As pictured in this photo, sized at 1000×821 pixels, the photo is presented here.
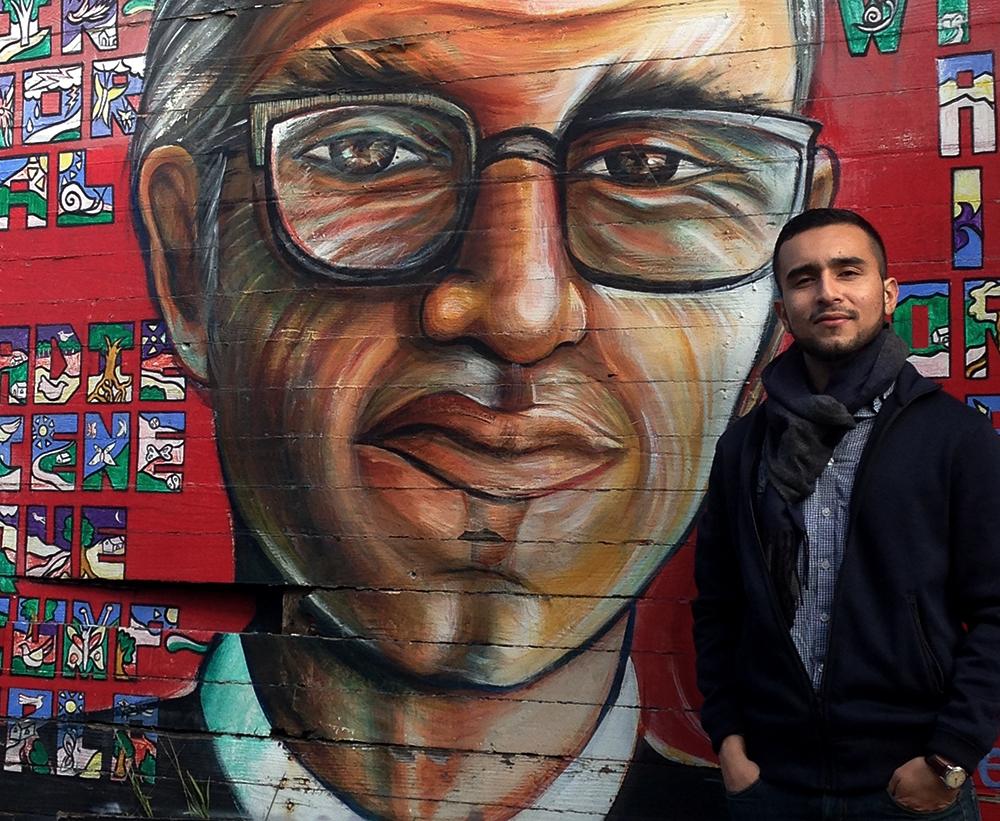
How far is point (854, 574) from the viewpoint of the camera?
2193mm

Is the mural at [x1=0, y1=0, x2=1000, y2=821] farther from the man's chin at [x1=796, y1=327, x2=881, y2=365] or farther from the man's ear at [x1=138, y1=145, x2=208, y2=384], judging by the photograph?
the man's chin at [x1=796, y1=327, x2=881, y2=365]

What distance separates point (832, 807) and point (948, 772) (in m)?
0.24

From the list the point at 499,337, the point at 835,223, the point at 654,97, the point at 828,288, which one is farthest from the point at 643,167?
the point at 828,288

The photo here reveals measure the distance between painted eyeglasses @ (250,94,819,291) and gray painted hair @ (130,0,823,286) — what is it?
0.44 feet

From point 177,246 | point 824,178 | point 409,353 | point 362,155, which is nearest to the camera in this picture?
point 824,178

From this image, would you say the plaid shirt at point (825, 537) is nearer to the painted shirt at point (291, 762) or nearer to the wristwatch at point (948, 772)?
the wristwatch at point (948, 772)

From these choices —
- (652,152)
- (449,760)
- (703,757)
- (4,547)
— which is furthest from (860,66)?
(4,547)

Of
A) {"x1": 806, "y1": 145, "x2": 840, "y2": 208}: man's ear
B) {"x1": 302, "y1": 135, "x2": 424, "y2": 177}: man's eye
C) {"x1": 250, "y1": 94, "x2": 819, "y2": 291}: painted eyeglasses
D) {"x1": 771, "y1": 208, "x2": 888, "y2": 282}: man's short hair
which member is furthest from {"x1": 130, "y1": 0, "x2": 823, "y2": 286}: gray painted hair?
{"x1": 771, "y1": 208, "x2": 888, "y2": 282}: man's short hair

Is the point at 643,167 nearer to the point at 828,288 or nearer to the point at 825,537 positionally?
the point at 828,288

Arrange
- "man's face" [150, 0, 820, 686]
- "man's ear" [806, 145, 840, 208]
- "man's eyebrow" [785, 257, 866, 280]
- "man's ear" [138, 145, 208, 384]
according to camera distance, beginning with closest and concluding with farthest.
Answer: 1. "man's eyebrow" [785, 257, 866, 280]
2. "man's ear" [806, 145, 840, 208]
3. "man's face" [150, 0, 820, 686]
4. "man's ear" [138, 145, 208, 384]

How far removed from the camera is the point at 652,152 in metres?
3.38

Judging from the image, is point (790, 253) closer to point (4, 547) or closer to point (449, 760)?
point (449, 760)

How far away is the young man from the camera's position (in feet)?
6.96

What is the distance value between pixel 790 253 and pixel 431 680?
5.91 ft
